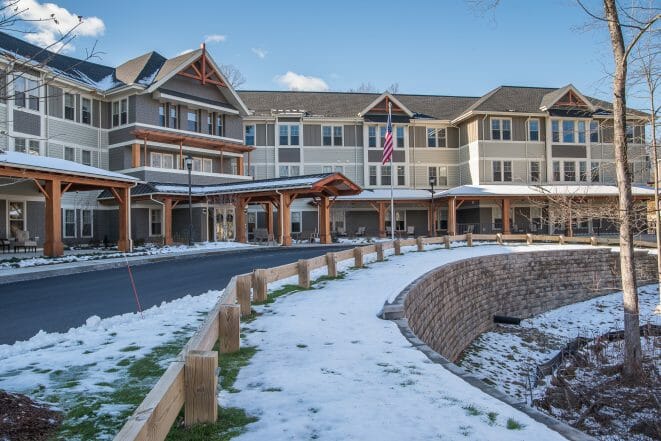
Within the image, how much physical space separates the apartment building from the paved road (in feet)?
34.3

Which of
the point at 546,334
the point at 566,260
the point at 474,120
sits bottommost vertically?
the point at 546,334

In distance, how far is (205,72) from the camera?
31797 mm

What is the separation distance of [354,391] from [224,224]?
27.7 metres

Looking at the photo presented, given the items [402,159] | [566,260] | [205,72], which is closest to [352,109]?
[402,159]

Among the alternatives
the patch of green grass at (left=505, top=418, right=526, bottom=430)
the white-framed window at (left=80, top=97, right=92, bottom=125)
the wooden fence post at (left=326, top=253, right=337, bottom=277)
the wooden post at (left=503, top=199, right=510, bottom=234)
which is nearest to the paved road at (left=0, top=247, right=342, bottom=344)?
the wooden fence post at (left=326, top=253, right=337, bottom=277)

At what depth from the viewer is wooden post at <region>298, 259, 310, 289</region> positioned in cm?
1056

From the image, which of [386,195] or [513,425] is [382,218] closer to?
[386,195]

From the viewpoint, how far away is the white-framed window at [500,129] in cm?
3522

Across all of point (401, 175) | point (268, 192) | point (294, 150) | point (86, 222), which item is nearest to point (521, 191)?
point (401, 175)

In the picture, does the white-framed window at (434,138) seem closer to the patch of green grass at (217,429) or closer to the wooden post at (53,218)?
the wooden post at (53,218)

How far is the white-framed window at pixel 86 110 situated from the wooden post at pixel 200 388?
28547 mm

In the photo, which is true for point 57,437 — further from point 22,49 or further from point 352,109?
point 352,109

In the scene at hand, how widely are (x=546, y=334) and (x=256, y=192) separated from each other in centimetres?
1579

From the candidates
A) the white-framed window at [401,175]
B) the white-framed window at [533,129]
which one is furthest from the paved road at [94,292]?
the white-framed window at [533,129]
